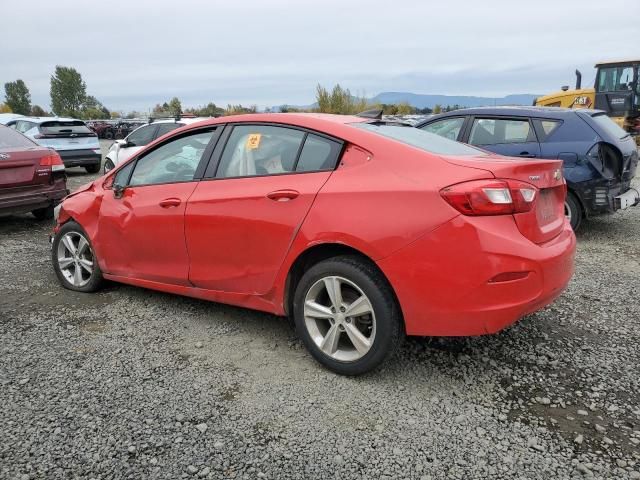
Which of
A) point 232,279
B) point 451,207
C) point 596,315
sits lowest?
point 596,315

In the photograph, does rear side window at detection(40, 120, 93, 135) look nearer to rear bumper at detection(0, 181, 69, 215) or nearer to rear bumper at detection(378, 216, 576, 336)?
rear bumper at detection(0, 181, 69, 215)

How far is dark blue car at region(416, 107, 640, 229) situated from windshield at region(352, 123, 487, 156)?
3191mm

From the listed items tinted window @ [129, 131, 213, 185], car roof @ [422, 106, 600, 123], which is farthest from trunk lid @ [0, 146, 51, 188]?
car roof @ [422, 106, 600, 123]

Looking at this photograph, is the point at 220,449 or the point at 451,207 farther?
the point at 451,207

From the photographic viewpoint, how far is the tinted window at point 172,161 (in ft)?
12.6

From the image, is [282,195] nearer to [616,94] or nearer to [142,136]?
[142,136]

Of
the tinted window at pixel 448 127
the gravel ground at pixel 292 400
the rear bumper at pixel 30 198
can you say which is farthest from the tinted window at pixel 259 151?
the rear bumper at pixel 30 198

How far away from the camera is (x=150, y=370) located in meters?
3.19

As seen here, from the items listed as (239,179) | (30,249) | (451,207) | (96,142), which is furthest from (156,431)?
(96,142)

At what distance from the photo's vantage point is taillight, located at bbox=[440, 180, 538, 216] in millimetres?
2629

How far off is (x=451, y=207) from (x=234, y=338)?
1841 millimetres

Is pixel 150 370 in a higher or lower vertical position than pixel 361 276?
lower

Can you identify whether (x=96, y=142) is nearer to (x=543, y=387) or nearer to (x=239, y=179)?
(x=239, y=179)

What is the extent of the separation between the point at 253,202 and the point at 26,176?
4.95 m
